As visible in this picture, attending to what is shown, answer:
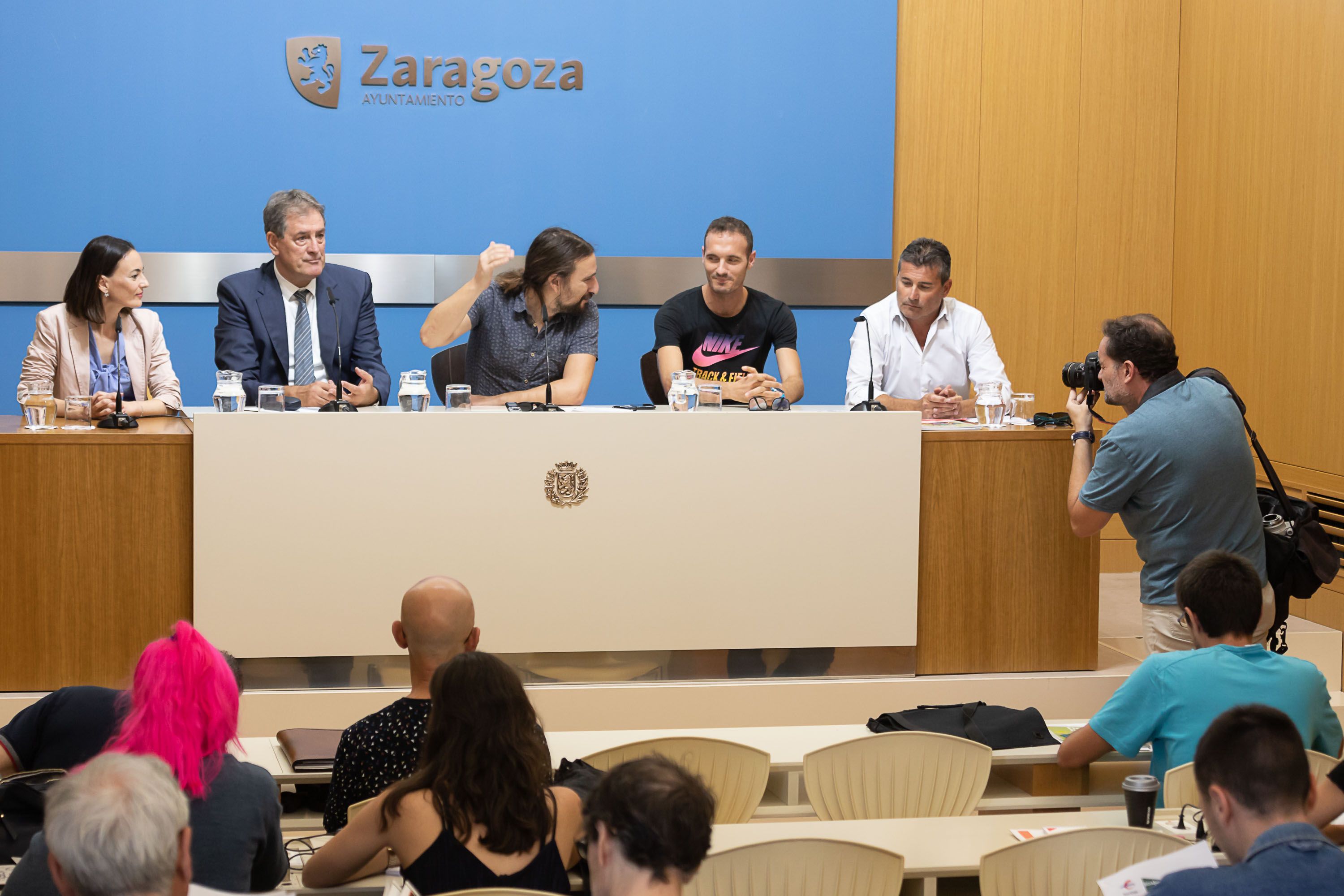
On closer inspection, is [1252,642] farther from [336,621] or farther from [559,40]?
[559,40]

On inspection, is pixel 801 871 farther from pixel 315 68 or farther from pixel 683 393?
pixel 315 68

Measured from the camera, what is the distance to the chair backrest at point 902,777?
2.72 metres

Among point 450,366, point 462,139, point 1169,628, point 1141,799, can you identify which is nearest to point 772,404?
point 450,366

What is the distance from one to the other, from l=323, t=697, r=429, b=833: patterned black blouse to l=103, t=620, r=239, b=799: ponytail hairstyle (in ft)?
1.05

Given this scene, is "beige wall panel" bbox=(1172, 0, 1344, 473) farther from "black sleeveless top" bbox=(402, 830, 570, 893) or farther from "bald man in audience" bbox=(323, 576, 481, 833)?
"black sleeveless top" bbox=(402, 830, 570, 893)

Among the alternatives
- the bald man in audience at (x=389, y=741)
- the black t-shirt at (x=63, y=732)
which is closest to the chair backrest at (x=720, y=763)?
the bald man in audience at (x=389, y=741)

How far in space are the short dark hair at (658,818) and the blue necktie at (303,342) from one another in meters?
2.91

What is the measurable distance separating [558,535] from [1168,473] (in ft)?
5.67

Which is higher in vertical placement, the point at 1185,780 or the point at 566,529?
the point at 566,529

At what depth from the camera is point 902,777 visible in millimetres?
2771

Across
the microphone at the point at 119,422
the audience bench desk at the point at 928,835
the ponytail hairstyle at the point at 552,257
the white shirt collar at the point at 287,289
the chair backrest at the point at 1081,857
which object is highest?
the ponytail hairstyle at the point at 552,257

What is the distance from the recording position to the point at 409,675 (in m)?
4.02

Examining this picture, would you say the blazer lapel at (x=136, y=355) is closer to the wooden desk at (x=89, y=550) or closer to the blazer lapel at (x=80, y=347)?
the blazer lapel at (x=80, y=347)

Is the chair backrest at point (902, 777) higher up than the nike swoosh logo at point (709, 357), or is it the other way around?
the nike swoosh logo at point (709, 357)
